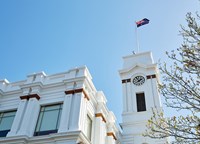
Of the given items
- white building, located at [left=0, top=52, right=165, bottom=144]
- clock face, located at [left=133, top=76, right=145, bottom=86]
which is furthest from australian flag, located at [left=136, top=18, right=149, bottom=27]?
white building, located at [left=0, top=52, right=165, bottom=144]

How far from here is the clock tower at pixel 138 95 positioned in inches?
1052

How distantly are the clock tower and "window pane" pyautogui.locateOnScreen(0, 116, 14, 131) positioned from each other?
12.2m

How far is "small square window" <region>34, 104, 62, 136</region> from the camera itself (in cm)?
1814

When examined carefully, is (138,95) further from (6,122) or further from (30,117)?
(6,122)

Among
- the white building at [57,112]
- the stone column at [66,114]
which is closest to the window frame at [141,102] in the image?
the white building at [57,112]

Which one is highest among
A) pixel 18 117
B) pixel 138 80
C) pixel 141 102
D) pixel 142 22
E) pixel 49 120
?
pixel 142 22

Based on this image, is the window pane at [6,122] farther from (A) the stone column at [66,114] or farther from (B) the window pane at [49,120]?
(A) the stone column at [66,114]

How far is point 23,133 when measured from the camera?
17547 millimetres

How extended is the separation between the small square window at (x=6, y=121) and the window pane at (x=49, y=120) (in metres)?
2.99

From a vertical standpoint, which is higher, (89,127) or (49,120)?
(89,127)

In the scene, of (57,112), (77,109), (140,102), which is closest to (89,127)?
(77,109)

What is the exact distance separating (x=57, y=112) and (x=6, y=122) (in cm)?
453

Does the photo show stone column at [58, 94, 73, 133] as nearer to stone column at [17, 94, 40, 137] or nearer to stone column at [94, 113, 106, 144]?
stone column at [17, 94, 40, 137]

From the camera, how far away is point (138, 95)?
3064cm
